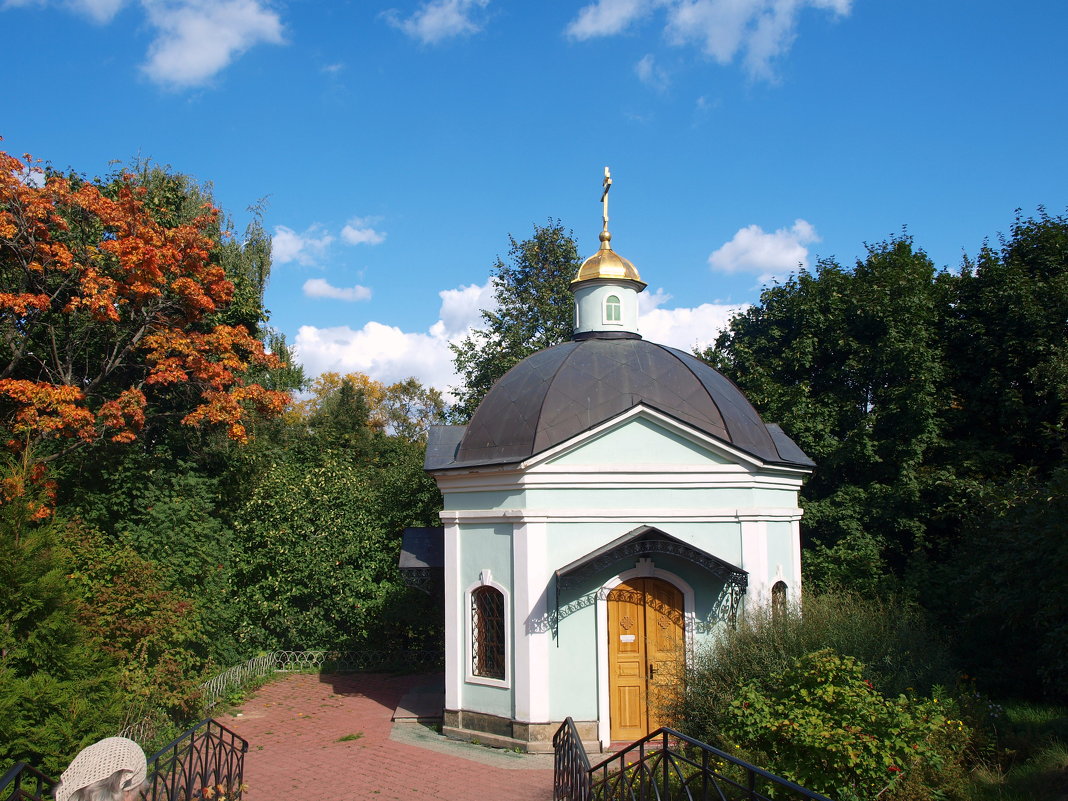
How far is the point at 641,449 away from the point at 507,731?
455cm

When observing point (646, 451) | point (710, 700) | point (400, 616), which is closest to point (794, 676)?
point (710, 700)

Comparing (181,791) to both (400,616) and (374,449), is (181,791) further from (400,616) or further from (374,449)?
(374,449)

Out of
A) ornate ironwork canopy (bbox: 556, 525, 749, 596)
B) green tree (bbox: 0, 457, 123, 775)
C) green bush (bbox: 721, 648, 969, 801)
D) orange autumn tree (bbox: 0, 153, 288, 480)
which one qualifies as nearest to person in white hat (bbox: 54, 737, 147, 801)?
green tree (bbox: 0, 457, 123, 775)

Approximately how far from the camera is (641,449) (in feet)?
40.3

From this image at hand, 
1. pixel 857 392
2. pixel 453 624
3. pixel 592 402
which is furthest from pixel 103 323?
pixel 857 392

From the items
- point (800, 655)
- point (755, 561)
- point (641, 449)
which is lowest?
point (800, 655)

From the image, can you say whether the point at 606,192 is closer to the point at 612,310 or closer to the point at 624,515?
the point at 612,310

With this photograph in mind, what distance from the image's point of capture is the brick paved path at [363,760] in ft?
32.7

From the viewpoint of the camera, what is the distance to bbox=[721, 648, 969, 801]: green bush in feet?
25.4

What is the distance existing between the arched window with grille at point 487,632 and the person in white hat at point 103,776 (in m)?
9.18

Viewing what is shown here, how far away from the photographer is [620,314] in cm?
1532

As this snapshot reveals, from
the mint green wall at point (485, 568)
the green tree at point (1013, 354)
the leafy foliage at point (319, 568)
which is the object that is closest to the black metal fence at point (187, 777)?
the mint green wall at point (485, 568)

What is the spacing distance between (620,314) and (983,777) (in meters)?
9.25

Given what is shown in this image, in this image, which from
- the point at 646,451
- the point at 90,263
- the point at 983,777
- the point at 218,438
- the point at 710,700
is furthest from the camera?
the point at 218,438
